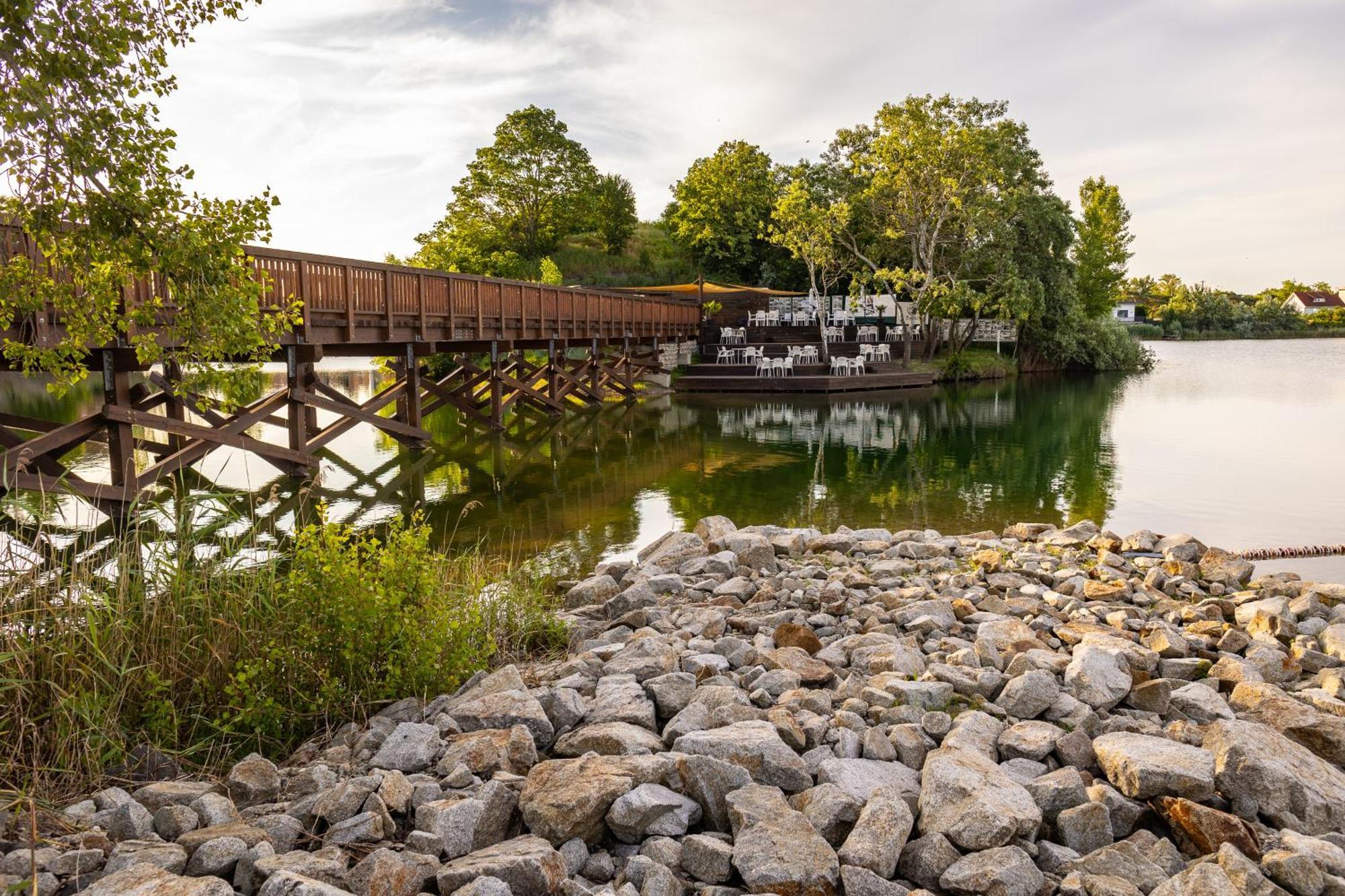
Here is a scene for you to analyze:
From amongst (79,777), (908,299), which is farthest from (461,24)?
(908,299)

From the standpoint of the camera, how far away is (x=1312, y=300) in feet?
351

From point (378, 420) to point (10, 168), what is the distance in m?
10.5

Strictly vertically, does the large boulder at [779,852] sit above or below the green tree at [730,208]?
below

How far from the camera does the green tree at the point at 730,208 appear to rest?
153ft

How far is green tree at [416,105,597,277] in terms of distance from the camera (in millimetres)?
46625

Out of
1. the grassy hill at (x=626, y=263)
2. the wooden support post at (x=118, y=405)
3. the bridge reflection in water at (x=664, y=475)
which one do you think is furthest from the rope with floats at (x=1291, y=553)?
the grassy hill at (x=626, y=263)

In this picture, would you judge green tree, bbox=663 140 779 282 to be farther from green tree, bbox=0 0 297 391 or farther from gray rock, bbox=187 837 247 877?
gray rock, bbox=187 837 247 877

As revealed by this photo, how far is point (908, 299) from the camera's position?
139ft

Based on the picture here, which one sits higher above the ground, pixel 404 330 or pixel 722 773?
pixel 404 330

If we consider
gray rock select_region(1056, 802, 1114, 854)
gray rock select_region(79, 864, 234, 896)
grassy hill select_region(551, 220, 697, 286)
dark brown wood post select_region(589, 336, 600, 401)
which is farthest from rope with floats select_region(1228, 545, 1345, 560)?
grassy hill select_region(551, 220, 697, 286)

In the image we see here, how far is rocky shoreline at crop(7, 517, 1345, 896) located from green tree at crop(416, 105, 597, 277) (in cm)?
4248

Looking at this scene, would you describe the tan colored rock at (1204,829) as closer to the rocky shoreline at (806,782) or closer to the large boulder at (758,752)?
the rocky shoreline at (806,782)

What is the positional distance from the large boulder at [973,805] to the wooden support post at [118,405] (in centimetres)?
984

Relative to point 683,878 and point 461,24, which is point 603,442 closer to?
point 461,24
